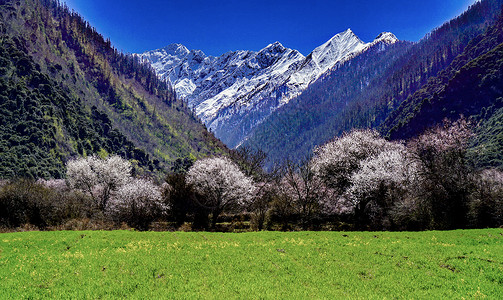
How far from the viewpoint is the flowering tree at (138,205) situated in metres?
45.5

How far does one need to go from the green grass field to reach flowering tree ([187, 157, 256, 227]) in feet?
101

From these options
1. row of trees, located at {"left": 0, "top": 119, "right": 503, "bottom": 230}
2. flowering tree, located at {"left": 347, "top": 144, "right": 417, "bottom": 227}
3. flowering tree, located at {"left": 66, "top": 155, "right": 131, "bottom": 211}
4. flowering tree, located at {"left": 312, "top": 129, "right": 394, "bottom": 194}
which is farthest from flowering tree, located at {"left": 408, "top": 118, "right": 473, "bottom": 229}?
flowering tree, located at {"left": 66, "top": 155, "right": 131, "bottom": 211}

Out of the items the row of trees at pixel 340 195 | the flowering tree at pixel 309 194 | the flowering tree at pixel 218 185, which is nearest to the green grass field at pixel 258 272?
the row of trees at pixel 340 195

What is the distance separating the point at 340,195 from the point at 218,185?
22509 millimetres

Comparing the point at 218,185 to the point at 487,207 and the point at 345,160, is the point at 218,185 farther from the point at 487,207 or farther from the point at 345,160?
the point at 487,207

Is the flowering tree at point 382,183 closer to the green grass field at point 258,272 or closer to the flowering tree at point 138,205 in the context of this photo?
the green grass field at point 258,272

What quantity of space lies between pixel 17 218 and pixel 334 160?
5095 centimetres

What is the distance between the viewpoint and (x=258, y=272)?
13.8 meters

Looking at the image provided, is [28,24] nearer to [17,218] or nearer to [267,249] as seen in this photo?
[17,218]

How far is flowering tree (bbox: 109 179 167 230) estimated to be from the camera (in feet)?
149

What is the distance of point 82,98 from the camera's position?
642 feet

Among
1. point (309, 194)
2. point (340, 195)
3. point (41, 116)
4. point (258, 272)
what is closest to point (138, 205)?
point (309, 194)

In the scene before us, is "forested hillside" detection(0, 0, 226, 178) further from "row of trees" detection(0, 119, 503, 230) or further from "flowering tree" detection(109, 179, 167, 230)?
"flowering tree" detection(109, 179, 167, 230)

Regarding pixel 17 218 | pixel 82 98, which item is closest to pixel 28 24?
pixel 82 98
